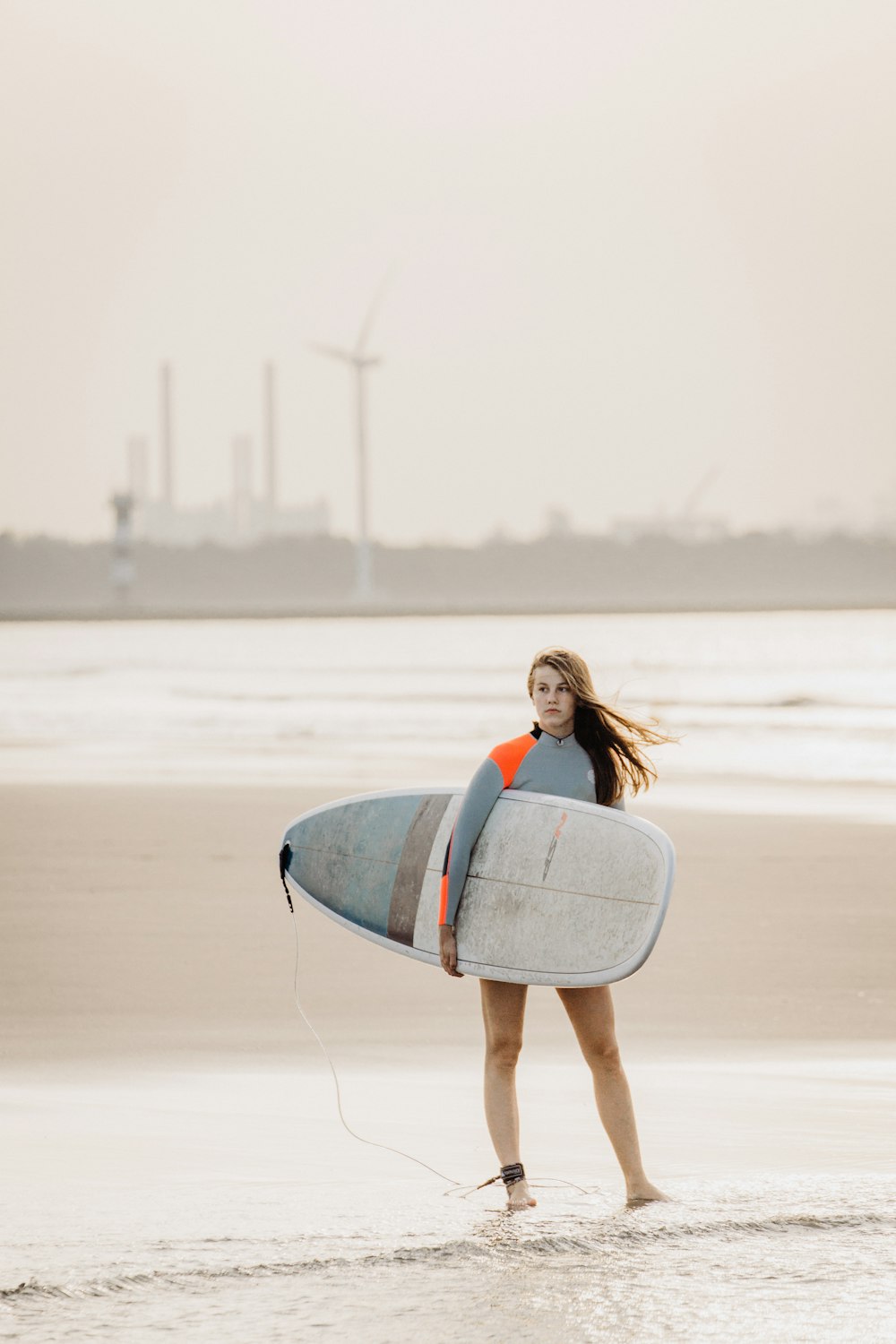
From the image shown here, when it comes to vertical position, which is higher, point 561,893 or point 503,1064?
point 561,893

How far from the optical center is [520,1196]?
382 centimetres

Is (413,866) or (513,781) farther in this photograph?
(413,866)

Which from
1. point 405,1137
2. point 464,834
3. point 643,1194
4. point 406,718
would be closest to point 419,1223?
point 643,1194

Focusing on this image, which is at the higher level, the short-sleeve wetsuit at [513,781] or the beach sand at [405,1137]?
the short-sleeve wetsuit at [513,781]

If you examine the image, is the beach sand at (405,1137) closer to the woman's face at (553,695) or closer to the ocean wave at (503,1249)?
the ocean wave at (503,1249)

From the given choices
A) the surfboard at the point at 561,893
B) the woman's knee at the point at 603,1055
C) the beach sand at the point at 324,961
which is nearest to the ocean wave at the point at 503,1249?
the woman's knee at the point at 603,1055

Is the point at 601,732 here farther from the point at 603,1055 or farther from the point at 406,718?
the point at 406,718

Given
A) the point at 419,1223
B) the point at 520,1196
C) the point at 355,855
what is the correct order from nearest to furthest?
the point at 419,1223
the point at 520,1196
the point at 355,855

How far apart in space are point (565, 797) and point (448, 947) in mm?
424

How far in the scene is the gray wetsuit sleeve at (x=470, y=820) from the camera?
3865mm

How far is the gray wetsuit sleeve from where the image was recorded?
387cm

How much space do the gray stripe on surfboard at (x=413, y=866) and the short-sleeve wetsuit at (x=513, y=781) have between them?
1.56 feet

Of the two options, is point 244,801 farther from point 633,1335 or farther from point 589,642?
point 589,642

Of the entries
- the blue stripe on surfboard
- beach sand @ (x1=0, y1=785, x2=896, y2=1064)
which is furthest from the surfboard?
beach sand @ (x1=0, y1=785, x2=896, y2=1064)
